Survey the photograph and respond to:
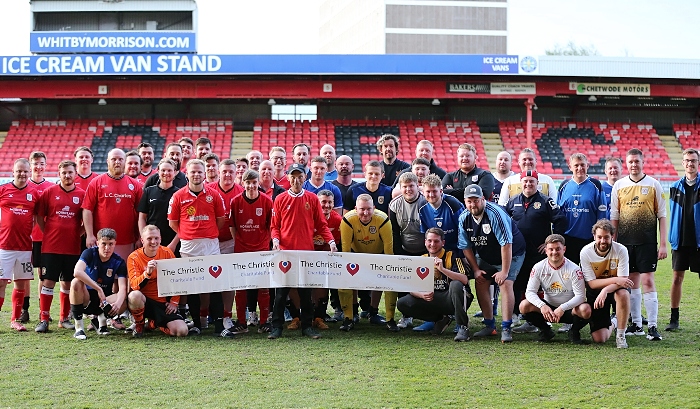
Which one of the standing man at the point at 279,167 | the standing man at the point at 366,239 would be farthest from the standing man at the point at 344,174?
the standing man at the point at 366,239

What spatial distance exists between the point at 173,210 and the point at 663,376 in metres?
4.75

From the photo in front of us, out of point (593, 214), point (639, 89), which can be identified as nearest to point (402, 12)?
point (639, 89)

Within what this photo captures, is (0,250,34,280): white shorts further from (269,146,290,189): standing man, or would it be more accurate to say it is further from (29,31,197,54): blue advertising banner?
(29,31,197,54): blue advertising banner

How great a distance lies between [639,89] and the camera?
2769 cm

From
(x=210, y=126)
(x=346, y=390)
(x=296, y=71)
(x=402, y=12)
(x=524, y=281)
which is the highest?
(x=402, y=12)

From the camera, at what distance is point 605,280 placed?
693 cm

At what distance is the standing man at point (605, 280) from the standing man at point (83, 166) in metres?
5.45

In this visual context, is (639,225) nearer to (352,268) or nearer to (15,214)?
(352,268)

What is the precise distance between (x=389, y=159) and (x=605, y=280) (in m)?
3.10

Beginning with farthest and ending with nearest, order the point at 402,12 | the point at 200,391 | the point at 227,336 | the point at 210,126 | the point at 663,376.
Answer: the point at 402,12, the point at 210,126, the point at 227,336, the point at 663,376, the point at 200,391

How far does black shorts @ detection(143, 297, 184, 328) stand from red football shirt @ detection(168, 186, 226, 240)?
2.38 ft

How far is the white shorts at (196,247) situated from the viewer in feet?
24.5

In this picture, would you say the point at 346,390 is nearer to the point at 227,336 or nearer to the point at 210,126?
the point at 227,336

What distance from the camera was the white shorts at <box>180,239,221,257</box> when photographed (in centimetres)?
747
